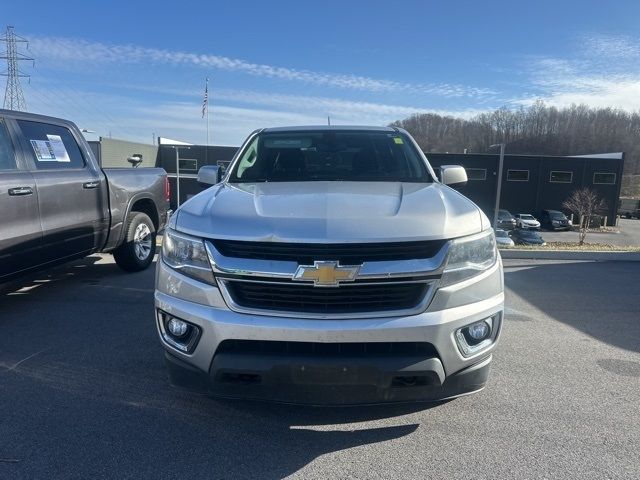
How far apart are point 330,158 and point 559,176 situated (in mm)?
48555

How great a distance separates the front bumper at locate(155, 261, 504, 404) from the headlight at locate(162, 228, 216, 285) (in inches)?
2.4

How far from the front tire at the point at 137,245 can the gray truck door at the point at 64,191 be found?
1.95 feet

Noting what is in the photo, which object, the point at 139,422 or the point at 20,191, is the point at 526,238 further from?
the point at 139,422

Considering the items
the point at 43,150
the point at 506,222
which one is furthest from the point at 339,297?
the point at 506,222

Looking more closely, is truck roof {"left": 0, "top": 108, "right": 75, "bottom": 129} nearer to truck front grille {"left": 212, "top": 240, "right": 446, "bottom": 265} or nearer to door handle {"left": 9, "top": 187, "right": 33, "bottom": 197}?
door handle {"left": 9, "top": 187, "right": 33, "bottom": 197}

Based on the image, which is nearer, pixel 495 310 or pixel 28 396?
pixel 495 310

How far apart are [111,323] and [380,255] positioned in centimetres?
326

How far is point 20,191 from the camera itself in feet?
14.5

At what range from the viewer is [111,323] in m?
4.55

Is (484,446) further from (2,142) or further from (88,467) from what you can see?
(2,142)

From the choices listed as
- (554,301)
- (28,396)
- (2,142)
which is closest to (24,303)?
(2,142)

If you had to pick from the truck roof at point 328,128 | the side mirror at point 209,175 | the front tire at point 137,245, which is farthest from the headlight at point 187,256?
the front tire at point 137,245

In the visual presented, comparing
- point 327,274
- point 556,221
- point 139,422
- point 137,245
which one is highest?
point 327,274

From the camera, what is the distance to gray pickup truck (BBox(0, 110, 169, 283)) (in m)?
4.41
